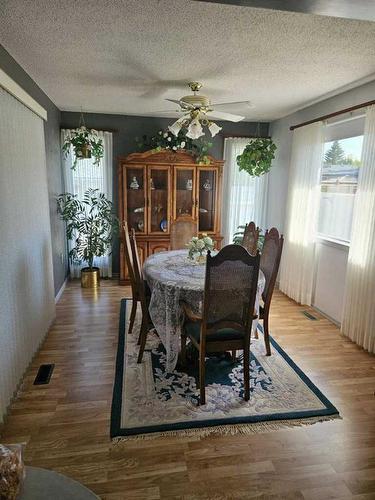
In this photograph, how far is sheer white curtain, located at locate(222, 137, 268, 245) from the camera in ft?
17.0

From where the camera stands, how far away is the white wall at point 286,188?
342 cm

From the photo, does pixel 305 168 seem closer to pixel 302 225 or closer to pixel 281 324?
pixel 302 225

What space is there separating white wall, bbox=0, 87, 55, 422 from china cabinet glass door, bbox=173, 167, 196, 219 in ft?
7.14

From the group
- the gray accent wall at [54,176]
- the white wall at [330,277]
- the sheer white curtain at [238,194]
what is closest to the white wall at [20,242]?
the gray accent wall at [54,176]

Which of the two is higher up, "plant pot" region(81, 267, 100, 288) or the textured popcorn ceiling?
the textured popcorn ceiling

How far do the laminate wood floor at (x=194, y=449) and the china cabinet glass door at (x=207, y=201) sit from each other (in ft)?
9.30

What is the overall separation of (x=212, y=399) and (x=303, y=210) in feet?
9.01

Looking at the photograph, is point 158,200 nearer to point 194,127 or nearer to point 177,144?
point 177,144

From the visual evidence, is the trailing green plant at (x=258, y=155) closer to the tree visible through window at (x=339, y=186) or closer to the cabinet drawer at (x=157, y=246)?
the tree visible through window at (x=339, y=186)

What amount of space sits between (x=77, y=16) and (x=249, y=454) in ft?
9.04

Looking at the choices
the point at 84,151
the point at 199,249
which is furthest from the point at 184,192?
the point at 199,249

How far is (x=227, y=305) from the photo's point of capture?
222cm

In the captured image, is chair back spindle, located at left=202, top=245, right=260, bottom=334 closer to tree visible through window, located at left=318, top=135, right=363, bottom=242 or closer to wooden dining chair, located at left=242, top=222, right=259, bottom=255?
wooden dining chair, located at left=242, top=222, right=259, bottom=255

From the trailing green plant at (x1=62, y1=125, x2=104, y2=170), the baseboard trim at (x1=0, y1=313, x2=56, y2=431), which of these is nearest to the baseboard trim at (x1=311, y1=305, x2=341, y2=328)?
the baseboard trim at (x1=0, y1=313, x2=56, y2=431)
